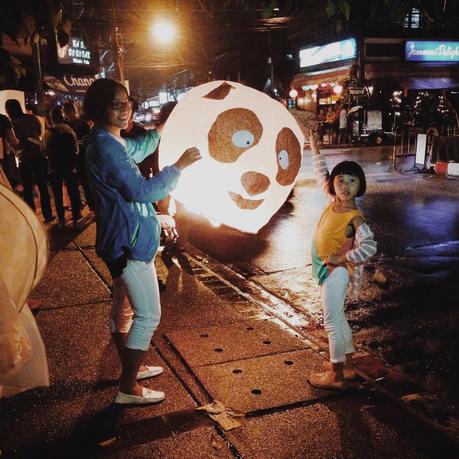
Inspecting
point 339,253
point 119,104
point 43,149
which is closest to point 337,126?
point 43,149

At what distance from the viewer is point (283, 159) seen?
2.57 metres

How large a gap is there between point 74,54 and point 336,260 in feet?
68.6

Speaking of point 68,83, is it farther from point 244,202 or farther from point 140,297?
point 244,202

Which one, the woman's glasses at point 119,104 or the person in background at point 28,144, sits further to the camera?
the person in background at point 28,144

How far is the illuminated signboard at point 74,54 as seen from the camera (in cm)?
1956

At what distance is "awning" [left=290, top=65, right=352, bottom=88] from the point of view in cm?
2889

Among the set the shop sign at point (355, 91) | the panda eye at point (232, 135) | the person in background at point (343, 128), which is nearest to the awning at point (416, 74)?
the shop sign at point (355, 91)

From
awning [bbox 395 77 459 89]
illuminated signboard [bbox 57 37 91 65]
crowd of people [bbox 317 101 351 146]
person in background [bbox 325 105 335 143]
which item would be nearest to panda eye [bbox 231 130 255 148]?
illuminated signboard [bbox 57 37 91 65]

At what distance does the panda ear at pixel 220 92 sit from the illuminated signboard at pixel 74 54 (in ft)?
62.2

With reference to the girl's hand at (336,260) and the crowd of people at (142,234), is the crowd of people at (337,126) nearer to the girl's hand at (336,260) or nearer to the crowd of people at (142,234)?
the crowd of people at (142,234)

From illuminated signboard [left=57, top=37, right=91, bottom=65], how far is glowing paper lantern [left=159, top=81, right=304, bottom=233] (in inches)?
746

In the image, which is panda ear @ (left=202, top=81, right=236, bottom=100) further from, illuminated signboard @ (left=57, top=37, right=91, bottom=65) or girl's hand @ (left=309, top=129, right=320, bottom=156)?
illuminated signboard @ (left=57, top=37, right=91, bottom=65)

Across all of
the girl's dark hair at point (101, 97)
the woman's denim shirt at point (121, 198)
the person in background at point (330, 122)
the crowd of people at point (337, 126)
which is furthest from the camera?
the person in background at point (330, 122)

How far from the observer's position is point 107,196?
2875mm
